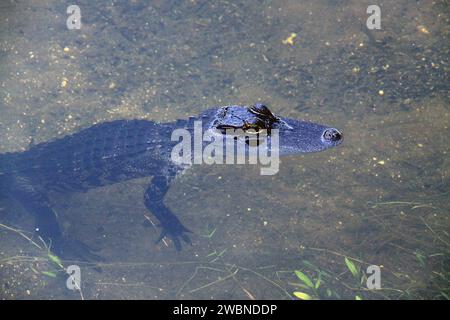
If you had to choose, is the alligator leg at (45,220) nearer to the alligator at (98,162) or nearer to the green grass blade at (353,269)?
the alligator at (98,162)

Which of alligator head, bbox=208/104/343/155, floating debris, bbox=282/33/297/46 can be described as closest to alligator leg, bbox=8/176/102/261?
alligator head, bbox=208/104/343/155

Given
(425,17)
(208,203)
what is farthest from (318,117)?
(425,17)

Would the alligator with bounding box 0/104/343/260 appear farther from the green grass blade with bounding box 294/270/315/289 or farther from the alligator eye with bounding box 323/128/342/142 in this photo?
the green grass blade with bounding box 294/270/315/289

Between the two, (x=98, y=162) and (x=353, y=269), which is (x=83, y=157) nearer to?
(x=98, y=162)

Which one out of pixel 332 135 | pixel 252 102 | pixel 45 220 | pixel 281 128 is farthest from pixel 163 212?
pixel 332 135

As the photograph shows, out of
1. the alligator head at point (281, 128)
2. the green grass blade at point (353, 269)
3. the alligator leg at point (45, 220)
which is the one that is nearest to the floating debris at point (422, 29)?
the alligator head at point (281, 128)
